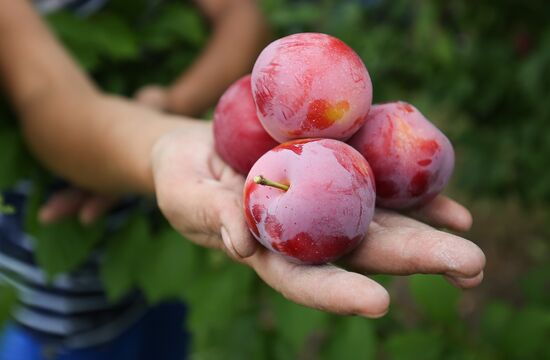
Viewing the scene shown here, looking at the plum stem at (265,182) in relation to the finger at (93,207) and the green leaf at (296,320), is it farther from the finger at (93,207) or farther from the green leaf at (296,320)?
the finger at (93,207)

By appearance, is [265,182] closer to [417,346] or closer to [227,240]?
[227,240]

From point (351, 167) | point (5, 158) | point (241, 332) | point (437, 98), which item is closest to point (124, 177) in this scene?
point (5, 158)

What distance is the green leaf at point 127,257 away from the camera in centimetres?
126

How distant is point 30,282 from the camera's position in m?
1.40

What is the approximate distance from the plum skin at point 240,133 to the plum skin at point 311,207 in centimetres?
14

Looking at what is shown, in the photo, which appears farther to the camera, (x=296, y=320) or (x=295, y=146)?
(x=296, y=320)

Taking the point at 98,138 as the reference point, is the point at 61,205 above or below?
below

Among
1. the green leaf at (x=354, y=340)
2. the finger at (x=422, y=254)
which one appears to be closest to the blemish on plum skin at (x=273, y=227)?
the finger at (x=422, y=254)

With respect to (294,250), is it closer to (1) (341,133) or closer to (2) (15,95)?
(1) (341,133)

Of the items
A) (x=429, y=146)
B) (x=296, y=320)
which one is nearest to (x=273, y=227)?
(x=429, y=146)

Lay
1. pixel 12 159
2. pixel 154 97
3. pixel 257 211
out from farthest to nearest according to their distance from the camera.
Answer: pixel 154 97 < pixel 12 159 < pixel 257 211

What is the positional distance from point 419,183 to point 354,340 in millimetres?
418

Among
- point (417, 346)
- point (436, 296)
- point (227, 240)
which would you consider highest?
point (227, 240)

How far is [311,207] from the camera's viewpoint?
74 cm
